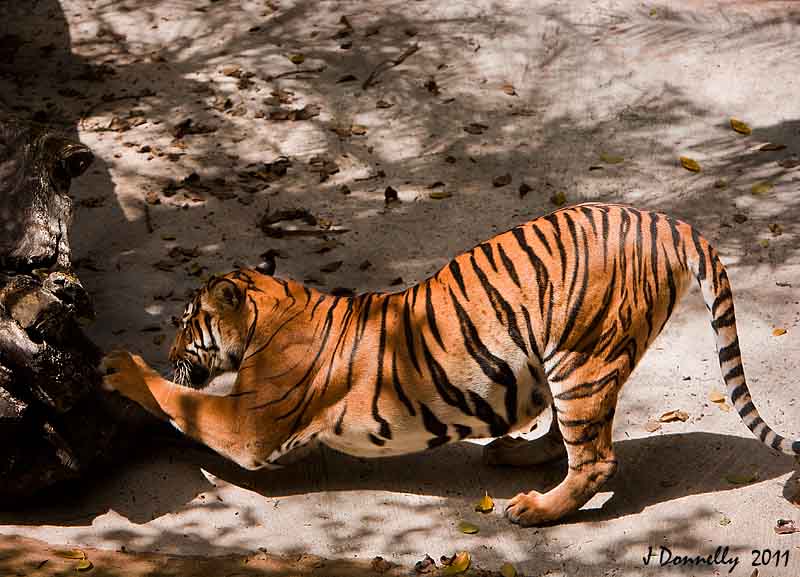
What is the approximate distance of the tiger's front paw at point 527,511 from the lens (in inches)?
167

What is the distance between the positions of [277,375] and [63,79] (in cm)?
509

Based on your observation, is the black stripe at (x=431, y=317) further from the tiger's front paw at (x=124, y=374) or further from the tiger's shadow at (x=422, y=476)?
the tiger's front paw at (x=124, y=374)

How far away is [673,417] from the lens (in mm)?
4867

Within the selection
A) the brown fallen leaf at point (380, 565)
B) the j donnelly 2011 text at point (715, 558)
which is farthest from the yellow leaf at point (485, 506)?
the j donnelly 2011 text at point (715, 558)

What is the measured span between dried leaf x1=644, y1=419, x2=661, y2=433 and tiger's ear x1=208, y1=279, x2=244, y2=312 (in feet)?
6.43

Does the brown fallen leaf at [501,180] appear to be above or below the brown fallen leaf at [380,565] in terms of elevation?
below

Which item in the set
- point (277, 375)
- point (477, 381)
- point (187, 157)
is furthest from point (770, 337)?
point (187, 157)

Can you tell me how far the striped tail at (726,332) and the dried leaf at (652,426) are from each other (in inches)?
29.5

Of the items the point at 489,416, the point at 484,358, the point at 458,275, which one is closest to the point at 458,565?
the point at 489,416

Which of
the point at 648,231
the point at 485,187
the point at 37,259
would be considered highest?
the point at 648,231

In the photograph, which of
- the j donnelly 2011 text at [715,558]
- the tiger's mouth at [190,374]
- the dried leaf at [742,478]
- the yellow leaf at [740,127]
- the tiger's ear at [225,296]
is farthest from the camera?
the yellow leaf at [740,127]

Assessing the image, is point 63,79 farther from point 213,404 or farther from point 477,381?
point 477,381

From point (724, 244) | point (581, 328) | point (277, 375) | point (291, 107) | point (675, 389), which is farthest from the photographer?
point (291, 107)

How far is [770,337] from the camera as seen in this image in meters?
5.38
